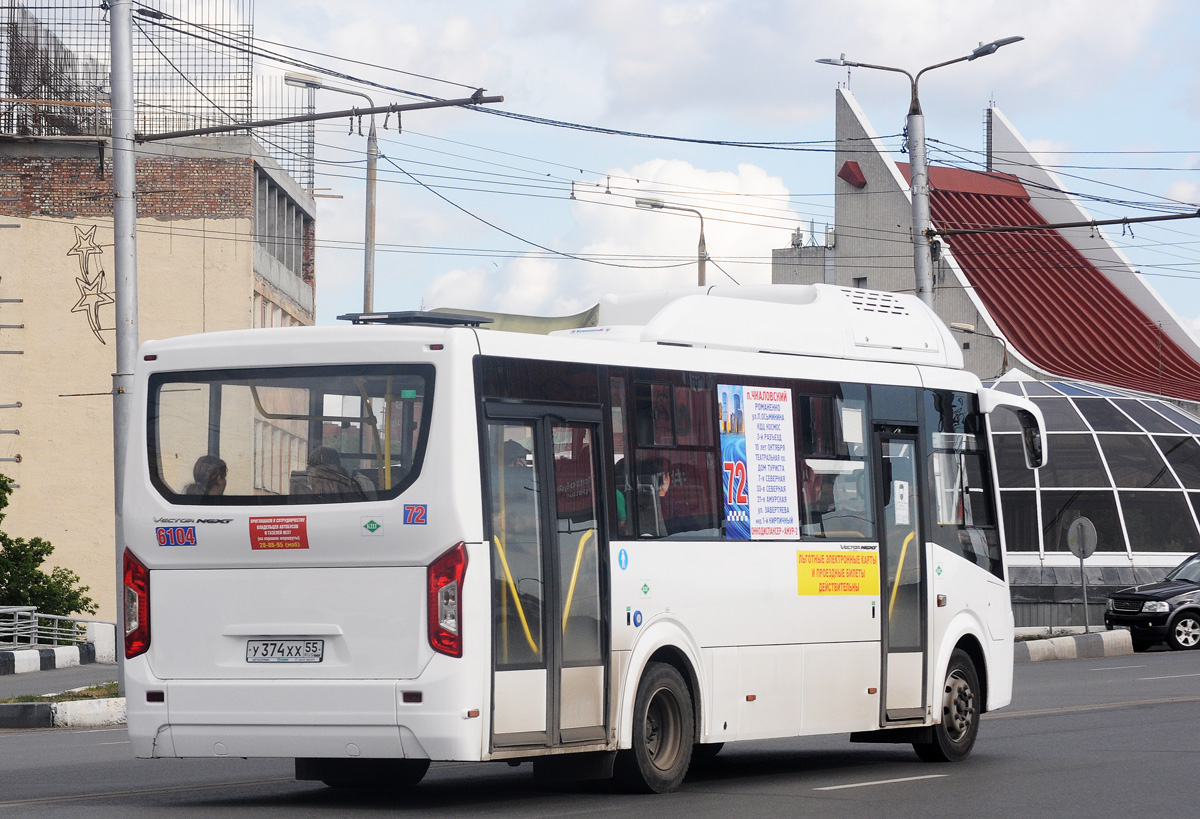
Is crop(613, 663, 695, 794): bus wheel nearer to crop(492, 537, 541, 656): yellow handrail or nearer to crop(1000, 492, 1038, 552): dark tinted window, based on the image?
crop(492, 537, 541, 656): yellow handrail

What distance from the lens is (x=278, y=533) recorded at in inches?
382

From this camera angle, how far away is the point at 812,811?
1012cm

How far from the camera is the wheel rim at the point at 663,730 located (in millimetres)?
10891

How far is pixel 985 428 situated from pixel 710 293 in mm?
3239

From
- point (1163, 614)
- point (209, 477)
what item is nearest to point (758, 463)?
point (209, 477)

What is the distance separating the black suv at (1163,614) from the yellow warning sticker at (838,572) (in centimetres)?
2021

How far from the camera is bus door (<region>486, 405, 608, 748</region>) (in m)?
9.70

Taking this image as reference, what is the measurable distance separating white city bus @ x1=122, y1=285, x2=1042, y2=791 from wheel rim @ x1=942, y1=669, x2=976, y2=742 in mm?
830

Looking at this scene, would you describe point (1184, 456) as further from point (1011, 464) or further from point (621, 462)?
point (621, 462)

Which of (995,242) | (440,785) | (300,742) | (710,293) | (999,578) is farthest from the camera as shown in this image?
(995,242)

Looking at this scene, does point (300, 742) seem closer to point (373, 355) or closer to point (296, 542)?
point (296, 542)

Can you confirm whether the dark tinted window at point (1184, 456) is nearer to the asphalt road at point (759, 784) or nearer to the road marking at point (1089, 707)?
the road marking at point (1089, 707)

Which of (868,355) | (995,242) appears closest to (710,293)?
(868,355)

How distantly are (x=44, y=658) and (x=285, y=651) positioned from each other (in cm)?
2585
